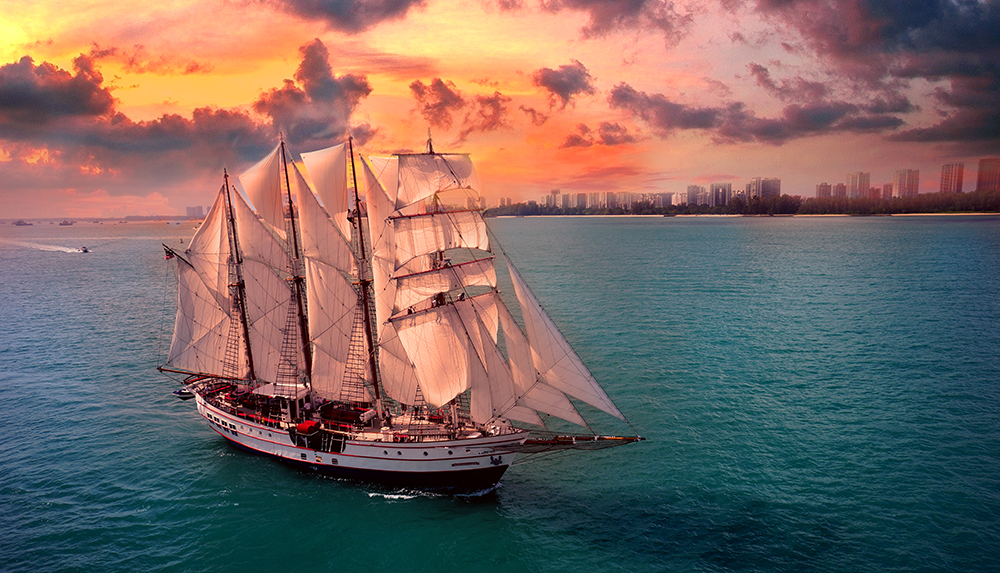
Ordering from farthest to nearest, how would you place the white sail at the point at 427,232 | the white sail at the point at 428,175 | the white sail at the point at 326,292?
the white sail at the point at 326,292
the white sail at the point at 427,232
the white sail at the point at 428,175

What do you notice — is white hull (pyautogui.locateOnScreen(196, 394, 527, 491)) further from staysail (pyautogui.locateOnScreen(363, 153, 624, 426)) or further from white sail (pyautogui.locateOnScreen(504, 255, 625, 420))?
white sail (pyautogui.locateOnScreen(504, 255, 625, 420))

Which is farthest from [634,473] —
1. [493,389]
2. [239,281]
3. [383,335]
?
[239,281]

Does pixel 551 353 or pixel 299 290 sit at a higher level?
pixel 299 290

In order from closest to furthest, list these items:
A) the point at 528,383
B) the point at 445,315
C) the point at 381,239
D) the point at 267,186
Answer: the point at 528,383, the point at 445,315, the point at 381,239, the point at 267,186

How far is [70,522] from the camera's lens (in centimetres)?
3197

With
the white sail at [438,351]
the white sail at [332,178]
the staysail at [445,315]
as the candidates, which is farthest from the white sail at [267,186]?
the white sail at [438,351]

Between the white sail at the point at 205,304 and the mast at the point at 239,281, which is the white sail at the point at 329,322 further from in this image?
the white sail at the point at 205,304

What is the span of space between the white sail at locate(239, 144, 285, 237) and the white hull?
50.0ft

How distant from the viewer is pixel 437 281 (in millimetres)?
35438

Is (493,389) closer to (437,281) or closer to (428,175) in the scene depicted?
(437,281)

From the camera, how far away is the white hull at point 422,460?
32781 millimetres

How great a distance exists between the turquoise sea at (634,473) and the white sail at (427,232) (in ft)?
51.2

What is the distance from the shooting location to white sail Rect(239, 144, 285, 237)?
124 ft

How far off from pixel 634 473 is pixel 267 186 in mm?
32141
